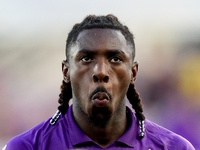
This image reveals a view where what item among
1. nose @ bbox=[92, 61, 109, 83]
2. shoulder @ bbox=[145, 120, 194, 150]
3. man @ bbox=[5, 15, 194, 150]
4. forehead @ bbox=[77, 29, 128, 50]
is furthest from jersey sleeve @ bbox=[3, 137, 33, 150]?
shoulder @ bbox=[145, 120, 194, 150]

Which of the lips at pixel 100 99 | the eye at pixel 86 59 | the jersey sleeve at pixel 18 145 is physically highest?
the eye at pixel 86 59

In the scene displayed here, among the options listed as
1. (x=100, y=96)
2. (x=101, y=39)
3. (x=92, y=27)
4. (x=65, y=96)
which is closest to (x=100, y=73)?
(x=100, y=96)

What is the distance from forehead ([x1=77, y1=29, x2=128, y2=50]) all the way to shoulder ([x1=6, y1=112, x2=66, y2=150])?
0.78 metres

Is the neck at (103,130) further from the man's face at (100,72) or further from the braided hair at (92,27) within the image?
the braided hair at (92,27)

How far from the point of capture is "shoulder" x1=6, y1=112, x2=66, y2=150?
2896 mm

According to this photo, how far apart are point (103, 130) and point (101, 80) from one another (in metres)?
0.52

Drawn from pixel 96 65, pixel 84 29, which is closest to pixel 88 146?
pixel 96 65

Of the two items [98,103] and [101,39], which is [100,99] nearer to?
[98,103]

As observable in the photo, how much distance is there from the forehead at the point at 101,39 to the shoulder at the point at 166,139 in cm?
81

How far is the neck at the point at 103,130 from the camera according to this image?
2984 millimetres

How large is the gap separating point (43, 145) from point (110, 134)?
0.57 metres

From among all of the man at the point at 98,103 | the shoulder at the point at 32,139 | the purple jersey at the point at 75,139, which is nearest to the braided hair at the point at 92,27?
the man at the point at 98,103

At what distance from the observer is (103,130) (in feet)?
9.82

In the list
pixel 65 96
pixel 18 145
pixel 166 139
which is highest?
pixel 65 96
